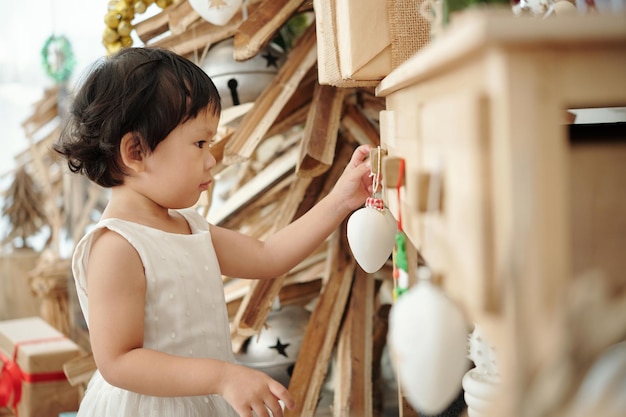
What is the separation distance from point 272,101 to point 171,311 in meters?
0.62

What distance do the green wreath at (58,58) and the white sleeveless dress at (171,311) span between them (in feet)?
5.46

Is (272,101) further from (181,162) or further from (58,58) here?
(58,58)

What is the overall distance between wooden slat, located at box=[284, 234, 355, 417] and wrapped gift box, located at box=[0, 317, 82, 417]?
0.57 m

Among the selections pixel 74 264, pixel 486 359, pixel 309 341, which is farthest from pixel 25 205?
pixel 486 359

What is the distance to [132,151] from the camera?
1.16 m

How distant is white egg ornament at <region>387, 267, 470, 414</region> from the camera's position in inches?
20.0

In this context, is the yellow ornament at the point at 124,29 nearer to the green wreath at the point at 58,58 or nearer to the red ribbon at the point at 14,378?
the red ribbon at the point at 14,378

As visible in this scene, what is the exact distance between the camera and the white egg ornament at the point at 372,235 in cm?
88

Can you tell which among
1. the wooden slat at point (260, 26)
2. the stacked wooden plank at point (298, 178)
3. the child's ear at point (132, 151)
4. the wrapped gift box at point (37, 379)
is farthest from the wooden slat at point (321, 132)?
the wrapped gift box at point (37, 379)

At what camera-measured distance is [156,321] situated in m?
1.13

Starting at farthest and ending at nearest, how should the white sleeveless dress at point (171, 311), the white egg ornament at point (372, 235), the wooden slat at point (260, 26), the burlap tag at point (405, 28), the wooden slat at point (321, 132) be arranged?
the wooden slat at point (260, 26)
the wooden slat at point (321, 132)
the white sleeveless dress at point (171, 311)
the burlap tag at point (405, 28)
the white egg ornament at point (372, 235)

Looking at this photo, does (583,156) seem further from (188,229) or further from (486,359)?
(188,229)

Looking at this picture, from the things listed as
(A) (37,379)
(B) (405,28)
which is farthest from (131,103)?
(A) (37,379)

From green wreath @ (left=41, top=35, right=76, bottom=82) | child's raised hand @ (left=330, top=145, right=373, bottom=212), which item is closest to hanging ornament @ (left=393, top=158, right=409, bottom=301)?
child's raised hand @ (left=330, top=145, right=373, bottom=212)
